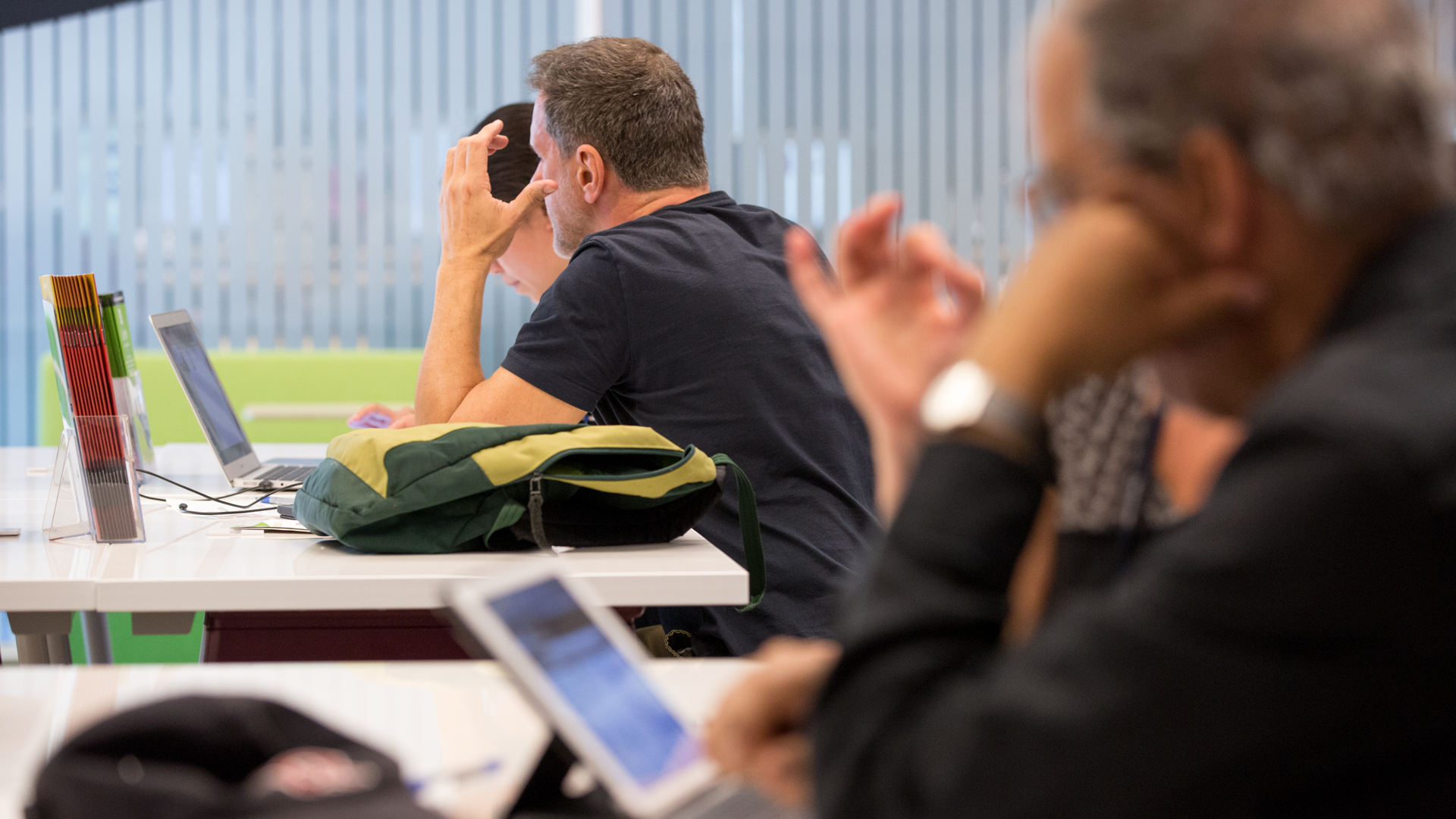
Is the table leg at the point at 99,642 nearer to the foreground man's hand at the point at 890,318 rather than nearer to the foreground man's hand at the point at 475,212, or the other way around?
the foreground man's hand at the point at 475,212

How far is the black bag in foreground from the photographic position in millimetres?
592

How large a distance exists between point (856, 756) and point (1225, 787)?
0.14 m

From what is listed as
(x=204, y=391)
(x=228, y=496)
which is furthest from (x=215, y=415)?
(x=228, y=496)

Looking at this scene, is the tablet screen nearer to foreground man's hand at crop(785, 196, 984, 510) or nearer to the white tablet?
the white tablet

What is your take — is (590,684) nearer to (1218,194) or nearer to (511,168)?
(1218,194)

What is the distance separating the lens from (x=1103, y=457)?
0.76m

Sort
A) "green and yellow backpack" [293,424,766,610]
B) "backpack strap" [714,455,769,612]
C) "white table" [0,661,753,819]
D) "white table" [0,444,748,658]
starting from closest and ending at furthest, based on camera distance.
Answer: "white table" [0,661,753,819] → "white table" [0,444,748,658] → "green and yellow backpack" [293,424,766,610] → "backpack strap" [714,455,769,612]

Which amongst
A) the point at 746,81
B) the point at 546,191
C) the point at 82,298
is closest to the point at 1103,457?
the point at 82,298

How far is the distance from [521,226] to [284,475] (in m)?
0.65

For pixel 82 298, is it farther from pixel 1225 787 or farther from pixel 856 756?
pixel 1225 787

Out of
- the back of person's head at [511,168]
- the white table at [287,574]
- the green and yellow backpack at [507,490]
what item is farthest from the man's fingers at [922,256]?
the back of person's head at [511,168]

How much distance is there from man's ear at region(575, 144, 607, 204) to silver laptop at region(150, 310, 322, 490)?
692mm

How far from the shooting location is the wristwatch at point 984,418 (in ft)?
1.75

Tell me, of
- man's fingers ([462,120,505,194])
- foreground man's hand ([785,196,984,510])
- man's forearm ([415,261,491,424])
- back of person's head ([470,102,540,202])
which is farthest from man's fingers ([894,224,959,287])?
back of person's head ([470,102,540,202])
